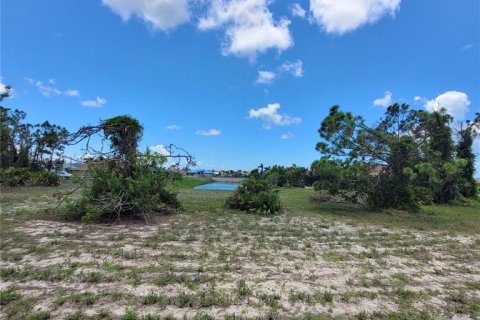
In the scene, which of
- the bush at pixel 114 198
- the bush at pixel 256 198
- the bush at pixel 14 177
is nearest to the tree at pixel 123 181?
the bush at pixel 114 198

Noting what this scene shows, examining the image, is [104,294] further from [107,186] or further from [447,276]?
[107,186]

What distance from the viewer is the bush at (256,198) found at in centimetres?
938

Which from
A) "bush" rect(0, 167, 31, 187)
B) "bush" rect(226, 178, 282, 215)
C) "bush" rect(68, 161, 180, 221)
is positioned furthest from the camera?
"bush" rect(0, 167, 31, 187)

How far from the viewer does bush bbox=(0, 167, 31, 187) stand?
50.6 feet

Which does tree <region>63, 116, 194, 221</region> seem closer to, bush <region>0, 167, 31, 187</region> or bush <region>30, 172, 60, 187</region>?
bush <region>0, 167, 31, 187</region>

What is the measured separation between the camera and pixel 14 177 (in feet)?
51.7

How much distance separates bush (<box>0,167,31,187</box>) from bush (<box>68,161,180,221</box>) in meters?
11.1

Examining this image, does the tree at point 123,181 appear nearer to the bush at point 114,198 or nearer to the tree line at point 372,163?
the bush at point 114,198

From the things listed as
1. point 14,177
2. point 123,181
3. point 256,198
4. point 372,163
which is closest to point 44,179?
point 14,177

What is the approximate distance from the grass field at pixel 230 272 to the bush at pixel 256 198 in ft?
8.74

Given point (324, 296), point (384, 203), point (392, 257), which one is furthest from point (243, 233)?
point (384, 203)

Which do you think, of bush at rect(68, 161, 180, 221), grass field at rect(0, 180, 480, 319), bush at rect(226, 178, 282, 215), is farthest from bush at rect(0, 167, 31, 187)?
bush at rect(226, 178, 282, 215)

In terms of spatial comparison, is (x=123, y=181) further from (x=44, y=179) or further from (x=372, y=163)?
(x=44, y=179)

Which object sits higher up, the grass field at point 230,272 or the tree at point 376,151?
the tree at point 376,151
